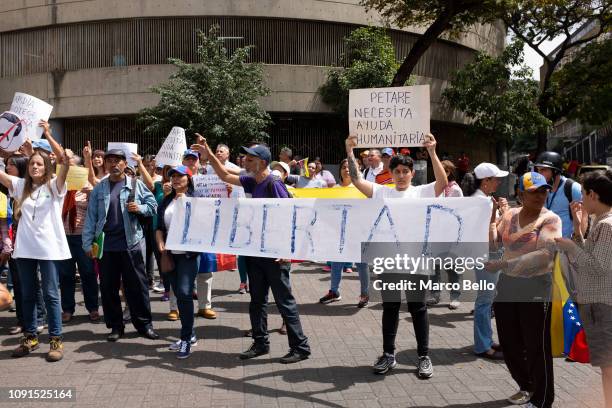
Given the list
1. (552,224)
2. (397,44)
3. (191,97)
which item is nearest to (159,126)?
(191,97)

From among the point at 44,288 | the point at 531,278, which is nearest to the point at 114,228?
the point at 44,288

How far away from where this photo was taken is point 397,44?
26.6m

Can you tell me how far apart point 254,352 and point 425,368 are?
175 cm

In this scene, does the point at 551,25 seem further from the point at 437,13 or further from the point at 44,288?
the point at 44,288

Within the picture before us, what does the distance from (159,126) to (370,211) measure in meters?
15.8

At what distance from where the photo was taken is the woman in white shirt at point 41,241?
5949 mm

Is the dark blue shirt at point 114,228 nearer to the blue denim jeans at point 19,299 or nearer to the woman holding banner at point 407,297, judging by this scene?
the blue denim jeans at point 19,299

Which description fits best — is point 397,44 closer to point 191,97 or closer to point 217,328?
point 191,97

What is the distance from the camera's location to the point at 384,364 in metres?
5.52

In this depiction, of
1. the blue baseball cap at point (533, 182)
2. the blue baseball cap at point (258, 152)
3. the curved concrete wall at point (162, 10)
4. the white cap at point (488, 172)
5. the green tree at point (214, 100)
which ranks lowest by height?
the blue baseball cap at point (533, 182)

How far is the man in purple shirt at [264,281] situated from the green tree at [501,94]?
21.1 m

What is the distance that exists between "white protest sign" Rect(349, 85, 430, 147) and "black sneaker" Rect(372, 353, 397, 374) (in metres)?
2.12

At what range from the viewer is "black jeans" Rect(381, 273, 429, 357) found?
5.34m
